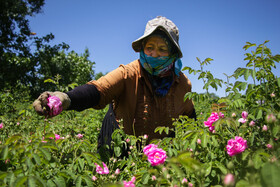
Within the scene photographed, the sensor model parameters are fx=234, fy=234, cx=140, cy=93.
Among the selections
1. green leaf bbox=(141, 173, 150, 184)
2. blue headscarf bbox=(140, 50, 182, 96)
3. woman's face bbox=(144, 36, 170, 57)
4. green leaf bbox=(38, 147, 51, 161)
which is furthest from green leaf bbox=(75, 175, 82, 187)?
woman's face bbox=(144, 36, 170, 57)

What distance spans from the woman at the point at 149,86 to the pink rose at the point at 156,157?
102cm

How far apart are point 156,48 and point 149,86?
15.1 inches

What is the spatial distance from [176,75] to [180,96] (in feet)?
0.76

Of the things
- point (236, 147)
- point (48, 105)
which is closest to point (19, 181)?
point (48, 105)

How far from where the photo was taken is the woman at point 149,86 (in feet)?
7.27

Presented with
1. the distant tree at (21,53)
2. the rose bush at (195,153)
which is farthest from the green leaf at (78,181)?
the distant tree at (21,53)

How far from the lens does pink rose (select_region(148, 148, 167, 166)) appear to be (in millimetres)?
1084

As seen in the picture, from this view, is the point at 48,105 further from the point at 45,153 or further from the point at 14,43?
the point at 14,43

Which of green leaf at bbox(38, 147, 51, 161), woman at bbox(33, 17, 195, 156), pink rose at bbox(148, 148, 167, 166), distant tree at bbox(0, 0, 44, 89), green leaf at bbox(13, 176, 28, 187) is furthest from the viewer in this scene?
distant tree at bbox(0, 0, 44, 89)

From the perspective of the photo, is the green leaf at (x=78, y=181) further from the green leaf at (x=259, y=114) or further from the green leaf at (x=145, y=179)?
the green leaf at (x=259, y=114)

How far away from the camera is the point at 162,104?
2.37 meters

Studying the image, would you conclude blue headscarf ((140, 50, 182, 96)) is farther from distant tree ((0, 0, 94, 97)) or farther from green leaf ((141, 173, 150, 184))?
distant tree ((0, 0, 94, 97))

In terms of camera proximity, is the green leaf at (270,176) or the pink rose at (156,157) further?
the pink rose at (156,157)

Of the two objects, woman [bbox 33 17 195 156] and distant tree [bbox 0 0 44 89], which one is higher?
distant tree [bbox 0 0 44 89]
